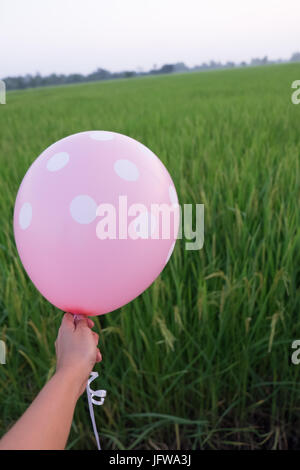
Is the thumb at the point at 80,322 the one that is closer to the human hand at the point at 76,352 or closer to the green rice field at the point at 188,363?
the human hand at the point at 76,352

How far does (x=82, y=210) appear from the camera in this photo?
1.58 feet

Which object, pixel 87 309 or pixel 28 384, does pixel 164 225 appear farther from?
pixel 28 384

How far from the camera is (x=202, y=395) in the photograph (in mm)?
740

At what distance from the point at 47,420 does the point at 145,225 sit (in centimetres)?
28

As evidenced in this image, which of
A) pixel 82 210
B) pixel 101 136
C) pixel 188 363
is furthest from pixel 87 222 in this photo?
pixel 188 363

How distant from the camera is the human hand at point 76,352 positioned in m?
0.47

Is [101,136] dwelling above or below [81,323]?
above

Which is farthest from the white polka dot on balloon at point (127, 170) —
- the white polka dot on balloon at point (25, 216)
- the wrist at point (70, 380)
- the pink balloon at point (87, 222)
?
the wrist at point (70, 380)

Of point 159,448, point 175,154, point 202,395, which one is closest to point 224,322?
point 202,395

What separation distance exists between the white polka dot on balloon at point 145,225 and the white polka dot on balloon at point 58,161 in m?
0.13

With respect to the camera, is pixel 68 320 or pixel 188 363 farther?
pixel 188 363

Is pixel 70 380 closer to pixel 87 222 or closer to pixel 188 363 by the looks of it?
pixel 87 222

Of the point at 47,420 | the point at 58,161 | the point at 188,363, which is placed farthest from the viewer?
the point at 188,363

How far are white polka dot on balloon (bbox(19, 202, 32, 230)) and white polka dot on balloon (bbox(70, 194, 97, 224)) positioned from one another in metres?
0.07
